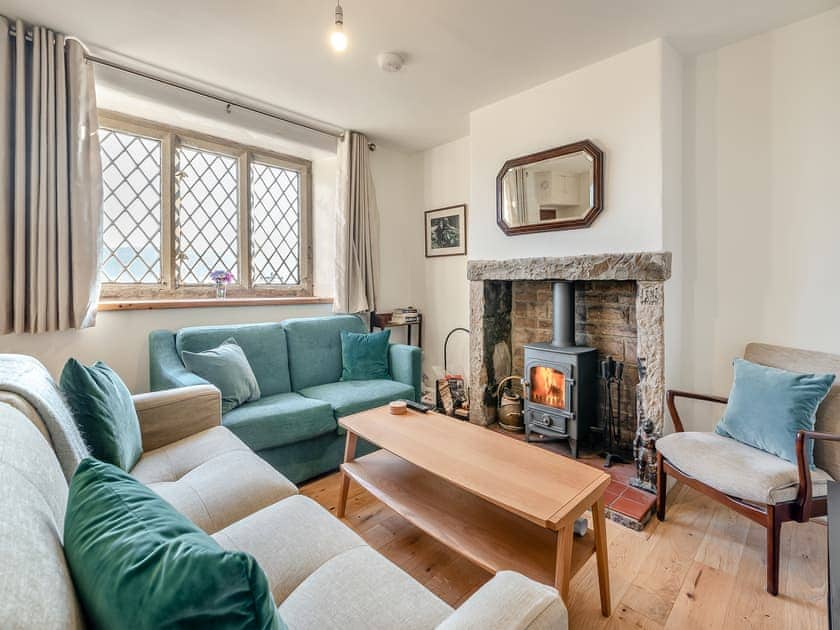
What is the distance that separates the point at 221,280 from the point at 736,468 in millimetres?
3275

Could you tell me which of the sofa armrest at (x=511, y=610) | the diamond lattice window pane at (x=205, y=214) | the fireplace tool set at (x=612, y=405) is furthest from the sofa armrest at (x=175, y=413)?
the fireplace tool set at (x=612, y=405)

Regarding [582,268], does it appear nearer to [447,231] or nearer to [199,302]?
[447,231]

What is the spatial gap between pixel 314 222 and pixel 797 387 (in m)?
3.49

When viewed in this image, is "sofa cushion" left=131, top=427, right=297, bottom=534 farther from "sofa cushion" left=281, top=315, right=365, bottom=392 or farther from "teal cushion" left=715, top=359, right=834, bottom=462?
"teal cushion" left=715, top=359, right=834, bottom=462

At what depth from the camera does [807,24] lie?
2.04 m

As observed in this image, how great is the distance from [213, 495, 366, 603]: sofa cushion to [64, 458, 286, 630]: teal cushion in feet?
1.46

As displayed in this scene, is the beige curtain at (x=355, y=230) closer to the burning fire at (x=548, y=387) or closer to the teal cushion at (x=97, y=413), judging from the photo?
the burning fire at (x=548, y=387)

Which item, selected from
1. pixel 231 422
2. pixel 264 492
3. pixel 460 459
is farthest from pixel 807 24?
pixel 231 422

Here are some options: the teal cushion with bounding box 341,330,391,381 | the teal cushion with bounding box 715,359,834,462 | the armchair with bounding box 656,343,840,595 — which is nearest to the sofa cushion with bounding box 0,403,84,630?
the armchair with bounding box 656,343,840,595

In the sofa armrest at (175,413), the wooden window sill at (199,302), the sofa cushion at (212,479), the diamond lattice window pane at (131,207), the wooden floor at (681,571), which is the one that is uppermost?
the diamond lattice window pane at (131,207)

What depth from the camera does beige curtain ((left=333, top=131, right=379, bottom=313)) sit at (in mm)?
3441

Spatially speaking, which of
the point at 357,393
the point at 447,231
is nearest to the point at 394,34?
the point at 447,231

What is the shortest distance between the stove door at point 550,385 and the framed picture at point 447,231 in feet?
4.66

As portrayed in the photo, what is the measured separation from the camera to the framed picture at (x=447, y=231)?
3.71 meters
